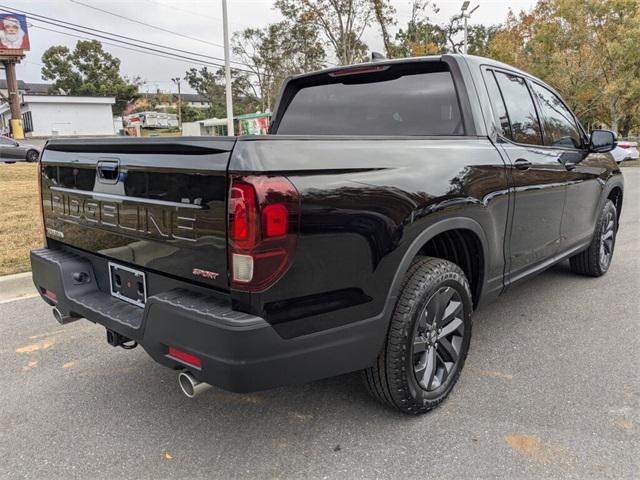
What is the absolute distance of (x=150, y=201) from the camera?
224 centimetres

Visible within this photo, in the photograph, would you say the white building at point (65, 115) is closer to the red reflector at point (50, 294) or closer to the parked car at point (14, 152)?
the parked car at point (14, 152)

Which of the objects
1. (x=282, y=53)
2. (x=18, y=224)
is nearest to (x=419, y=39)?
(x=282, y=53)

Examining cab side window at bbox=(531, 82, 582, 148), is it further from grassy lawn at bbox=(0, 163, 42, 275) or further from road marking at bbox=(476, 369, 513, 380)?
grassy lawn at bbox=(0, 163, 42, 275)

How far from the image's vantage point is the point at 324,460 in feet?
7.77

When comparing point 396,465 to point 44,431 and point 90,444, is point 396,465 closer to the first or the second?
point 90,444

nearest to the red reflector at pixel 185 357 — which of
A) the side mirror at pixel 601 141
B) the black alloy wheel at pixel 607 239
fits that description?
the side mirror at pixel 601 141

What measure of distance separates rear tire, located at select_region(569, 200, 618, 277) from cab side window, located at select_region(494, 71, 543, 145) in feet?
5.43

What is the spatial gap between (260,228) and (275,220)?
7 cm

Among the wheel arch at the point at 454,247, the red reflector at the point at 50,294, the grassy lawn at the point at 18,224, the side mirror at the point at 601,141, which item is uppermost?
the side mirror at the point at 601,141

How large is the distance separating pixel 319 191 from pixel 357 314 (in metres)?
0.58

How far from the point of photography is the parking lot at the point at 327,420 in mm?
2330

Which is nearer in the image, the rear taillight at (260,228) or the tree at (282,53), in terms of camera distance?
the rear taillight at (260,228)

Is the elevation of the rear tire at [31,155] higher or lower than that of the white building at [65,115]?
lower

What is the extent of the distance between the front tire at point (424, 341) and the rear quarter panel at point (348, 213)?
0.62ft
